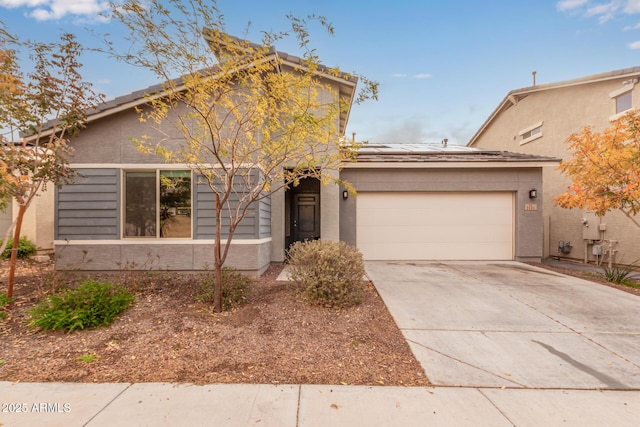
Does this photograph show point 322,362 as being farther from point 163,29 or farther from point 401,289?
point 163,29

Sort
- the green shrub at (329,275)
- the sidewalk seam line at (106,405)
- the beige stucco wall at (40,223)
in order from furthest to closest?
the beige stucco wall at (40,223) < the green shrub at (329,275) < the sidewalk seam line at (106,405)

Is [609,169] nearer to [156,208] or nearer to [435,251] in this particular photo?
[435,251]

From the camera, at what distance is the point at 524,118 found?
12117 mm

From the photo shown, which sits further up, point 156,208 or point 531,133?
point 531,133

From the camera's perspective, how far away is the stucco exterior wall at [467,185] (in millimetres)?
8766

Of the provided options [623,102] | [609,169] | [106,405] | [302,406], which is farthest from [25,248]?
[623,102]

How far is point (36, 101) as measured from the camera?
15.0 feet

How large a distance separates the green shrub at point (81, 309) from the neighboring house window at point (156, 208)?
2.19 m

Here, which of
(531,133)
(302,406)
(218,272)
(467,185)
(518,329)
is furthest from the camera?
(531,133)

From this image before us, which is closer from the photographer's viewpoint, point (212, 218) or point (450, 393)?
point (450, 393)

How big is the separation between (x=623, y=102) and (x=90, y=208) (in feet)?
48.1

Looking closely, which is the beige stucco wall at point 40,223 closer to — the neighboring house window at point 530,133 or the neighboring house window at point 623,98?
the neighboring house window at point 530,133

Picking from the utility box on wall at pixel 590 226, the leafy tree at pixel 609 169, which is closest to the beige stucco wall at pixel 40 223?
the leafy tree at pixel 609 169

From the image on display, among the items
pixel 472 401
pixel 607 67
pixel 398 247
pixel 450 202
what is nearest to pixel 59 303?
pixel 472 401
